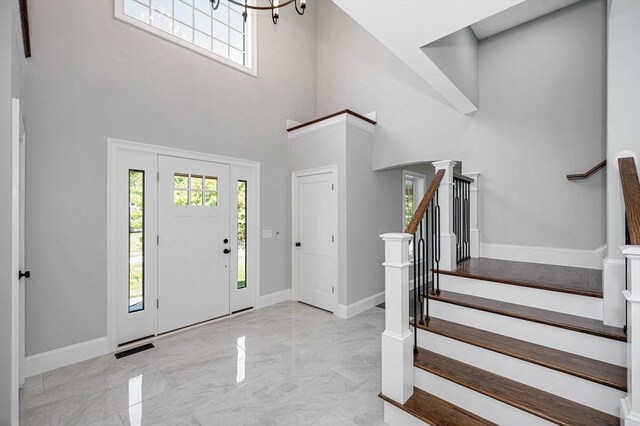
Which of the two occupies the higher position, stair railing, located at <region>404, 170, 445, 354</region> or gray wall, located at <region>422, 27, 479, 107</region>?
gray wall, located at <region>422, 27, 479, 107</region>

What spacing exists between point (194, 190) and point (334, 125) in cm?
215

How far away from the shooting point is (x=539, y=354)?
1.90 metres

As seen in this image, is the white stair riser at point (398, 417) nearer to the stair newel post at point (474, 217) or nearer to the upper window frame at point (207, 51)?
the stair newel post at point (474, 217)

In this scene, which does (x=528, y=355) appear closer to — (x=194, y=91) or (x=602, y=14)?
(x=602, y=14)

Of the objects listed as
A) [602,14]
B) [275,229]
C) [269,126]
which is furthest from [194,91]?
[602,14]

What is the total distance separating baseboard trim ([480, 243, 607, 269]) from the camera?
10.2 ft

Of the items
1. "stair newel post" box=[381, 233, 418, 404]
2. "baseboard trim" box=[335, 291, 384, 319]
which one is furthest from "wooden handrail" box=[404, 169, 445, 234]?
"baseboard trim" box=[335, 291, 384, 319]

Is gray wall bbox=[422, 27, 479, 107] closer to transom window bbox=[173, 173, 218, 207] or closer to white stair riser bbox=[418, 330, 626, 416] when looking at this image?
white stair riser bbox=[418, 330, 626, 416]

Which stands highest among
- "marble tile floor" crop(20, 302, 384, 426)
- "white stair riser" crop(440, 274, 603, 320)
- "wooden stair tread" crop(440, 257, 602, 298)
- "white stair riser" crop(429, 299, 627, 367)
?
"wooden stair tread" crop(440, 257, 602, 298)

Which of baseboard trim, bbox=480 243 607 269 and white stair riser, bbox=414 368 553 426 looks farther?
baseboard trim, bbox=480 243 607 269

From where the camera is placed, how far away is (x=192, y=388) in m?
2.47

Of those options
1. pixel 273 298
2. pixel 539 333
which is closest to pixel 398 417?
pixel 539 333

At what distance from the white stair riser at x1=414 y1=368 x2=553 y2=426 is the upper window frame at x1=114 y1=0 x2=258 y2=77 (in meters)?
4.33

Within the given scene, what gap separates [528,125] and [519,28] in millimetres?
1208
